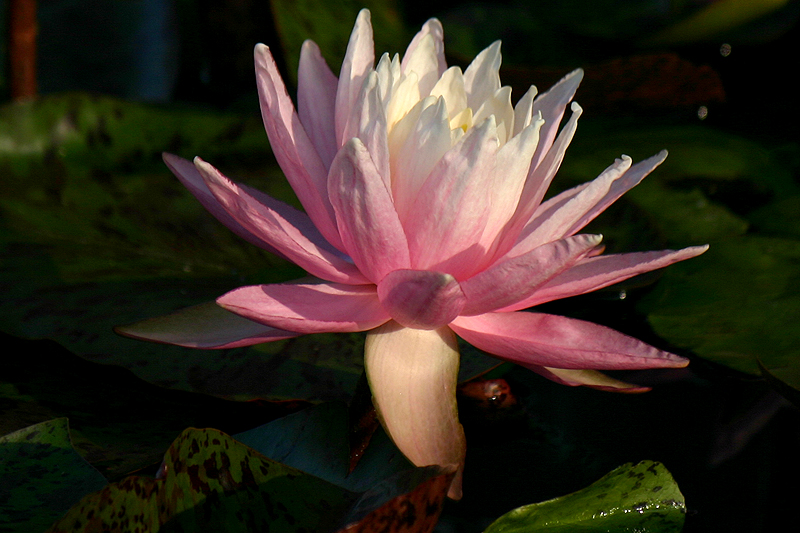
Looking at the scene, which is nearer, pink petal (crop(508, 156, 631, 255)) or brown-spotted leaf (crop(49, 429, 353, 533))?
brown-spotted leaf (crop(49, 429, 353, 533))

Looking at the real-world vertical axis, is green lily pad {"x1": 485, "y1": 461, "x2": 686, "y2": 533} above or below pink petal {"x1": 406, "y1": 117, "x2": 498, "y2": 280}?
below

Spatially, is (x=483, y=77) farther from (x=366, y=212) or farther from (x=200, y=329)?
(x=200, y=329)

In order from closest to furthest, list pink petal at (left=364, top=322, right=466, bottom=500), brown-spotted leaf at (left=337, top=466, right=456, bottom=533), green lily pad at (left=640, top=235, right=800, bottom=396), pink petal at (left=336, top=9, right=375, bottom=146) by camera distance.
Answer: brown-spotted leaf at (left=337, top=466, right=456, bottom=533)
pink petal at (left=364, top=322, right=466, bottom=500)
pink petal at (left=336, top=9, right=375, bottom=146)
green lily pad at (left=640, top=235, right=800, bottom=396)

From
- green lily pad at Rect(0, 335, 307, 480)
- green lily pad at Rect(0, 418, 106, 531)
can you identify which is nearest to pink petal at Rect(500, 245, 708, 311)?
green lily pad at Rect(0, 335, 307, 480)

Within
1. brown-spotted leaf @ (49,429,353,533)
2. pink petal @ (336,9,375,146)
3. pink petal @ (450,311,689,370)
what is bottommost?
brown-spotted leaf @ (49,429,353,533)

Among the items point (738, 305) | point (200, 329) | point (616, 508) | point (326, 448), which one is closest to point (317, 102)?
point (200, 329)

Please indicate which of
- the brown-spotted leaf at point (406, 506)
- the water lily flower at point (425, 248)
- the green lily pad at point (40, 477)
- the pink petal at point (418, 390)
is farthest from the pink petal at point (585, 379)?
the green lily pad at point (40, 477)

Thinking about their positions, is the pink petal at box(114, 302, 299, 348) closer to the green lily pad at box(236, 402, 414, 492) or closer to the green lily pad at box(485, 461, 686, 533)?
the green lily pad at box(236, 402, 414, 492)

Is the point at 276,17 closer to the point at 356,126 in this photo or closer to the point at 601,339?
the point at 356,126
